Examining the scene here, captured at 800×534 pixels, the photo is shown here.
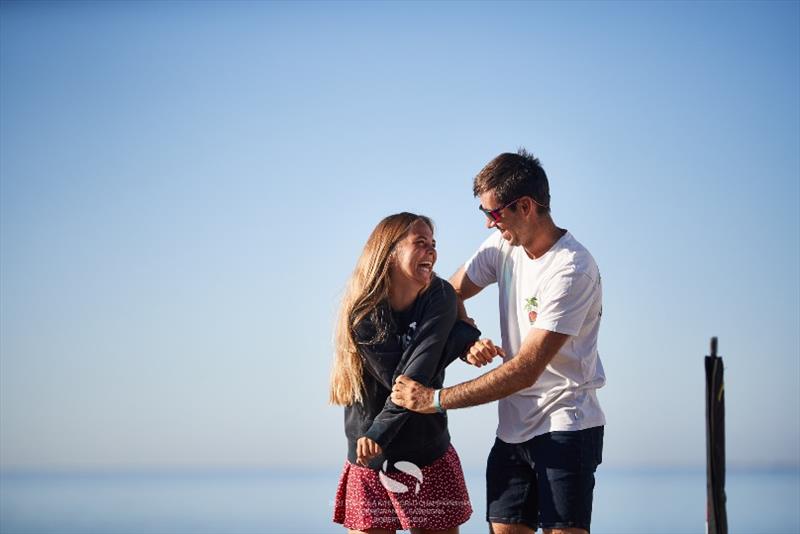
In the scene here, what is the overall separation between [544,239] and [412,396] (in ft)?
2.36

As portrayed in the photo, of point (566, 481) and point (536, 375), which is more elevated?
point (536, 375)

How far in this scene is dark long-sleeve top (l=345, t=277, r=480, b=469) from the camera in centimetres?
313

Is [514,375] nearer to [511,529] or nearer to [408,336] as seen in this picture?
[408,336]

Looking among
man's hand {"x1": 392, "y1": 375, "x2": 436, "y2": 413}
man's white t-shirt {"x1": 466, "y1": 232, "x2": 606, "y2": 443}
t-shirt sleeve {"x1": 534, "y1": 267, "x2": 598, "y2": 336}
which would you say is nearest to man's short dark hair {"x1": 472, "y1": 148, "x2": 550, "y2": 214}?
man's white t-shirt {"x1": 466, "y1": 232, "x2": 606, "y2": 443}

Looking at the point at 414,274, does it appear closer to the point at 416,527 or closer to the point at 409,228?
the point at 409,228

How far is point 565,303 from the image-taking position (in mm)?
3178

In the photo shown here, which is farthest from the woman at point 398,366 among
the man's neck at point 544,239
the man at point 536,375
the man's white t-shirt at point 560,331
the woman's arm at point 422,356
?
the man's neck at point 544,239

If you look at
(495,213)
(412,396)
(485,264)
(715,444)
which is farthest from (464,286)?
(715,444)

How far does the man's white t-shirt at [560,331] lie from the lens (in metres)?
3.19

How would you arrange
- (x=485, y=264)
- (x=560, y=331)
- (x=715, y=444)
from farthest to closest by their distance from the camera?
(x=485, y=264) → (x=560, y=331) → (x=715, y=444)

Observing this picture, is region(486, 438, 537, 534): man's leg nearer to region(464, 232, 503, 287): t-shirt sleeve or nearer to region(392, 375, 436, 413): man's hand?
region(392, 375, 436, 413): man's hand

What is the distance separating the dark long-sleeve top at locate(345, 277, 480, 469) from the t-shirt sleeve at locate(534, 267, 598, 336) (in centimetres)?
24

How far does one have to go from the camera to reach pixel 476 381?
3.18 m

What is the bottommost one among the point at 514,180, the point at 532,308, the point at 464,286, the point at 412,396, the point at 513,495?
the point at 513,495
